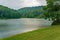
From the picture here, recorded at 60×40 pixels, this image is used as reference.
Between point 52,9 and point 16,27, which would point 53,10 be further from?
point 16,27

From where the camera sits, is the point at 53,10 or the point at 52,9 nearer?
the point at 52,9

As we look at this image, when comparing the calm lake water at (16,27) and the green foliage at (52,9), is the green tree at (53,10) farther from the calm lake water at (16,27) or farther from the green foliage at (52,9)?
the calm lake water at (16,27)

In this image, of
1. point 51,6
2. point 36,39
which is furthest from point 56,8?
point 36,39

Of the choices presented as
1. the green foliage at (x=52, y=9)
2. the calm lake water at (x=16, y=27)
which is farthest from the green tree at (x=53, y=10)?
the calm lake water at (x=16, y=27)

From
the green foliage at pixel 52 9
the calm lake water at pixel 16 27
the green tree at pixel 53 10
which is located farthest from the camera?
the green foliage at pixel 52 9

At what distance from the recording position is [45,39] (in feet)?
66.9

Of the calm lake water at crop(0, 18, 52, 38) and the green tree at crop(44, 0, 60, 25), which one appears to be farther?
the green tree at crop(44, 0, 60, 25)

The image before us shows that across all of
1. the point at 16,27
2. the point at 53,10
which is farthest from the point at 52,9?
the point at 16,27

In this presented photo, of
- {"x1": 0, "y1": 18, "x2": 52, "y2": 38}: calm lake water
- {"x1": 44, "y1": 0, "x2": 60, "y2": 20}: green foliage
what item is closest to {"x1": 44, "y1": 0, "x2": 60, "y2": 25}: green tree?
{"x1": 44, "y1": 0, "x2": 60, "y2": 20}: green foliage

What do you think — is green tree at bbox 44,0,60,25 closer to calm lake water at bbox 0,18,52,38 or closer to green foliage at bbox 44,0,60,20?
green foliage at bbox 44,0,60,20

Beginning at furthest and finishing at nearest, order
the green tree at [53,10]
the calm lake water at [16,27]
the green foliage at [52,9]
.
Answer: the green foliage at [52,9] < the green tree at [53,10] < the calm lake water at [16,27]

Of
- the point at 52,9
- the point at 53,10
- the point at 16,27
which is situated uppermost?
the point at 52,9

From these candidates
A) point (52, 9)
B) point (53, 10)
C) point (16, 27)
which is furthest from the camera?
point (16, 27)

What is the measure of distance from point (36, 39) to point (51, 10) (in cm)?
2712
